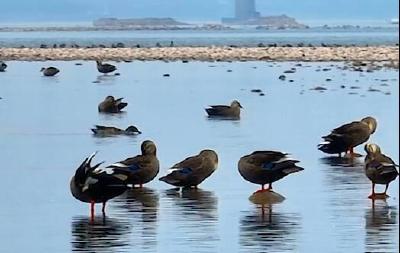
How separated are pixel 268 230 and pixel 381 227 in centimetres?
101

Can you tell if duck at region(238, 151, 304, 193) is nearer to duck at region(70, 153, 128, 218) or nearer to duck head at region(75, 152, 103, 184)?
duck at region(70, 153, 128, 218)

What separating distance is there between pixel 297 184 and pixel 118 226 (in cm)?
323

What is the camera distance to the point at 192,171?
12906mm

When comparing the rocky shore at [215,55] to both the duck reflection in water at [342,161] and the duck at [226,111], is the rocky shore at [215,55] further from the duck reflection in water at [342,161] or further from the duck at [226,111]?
the duck reflection in water at [342,161]

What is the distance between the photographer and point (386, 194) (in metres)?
12.4

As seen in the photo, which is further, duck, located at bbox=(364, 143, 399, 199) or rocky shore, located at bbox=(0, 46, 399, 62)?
rocky shore, located at bbox=(0, 46, 399, 62)

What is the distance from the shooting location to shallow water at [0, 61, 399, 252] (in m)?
10.3

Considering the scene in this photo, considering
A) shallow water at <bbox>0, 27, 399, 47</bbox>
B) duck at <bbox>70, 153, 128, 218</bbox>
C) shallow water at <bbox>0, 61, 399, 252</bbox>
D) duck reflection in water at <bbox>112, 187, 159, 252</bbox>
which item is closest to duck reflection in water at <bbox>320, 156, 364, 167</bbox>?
shallow water at <bbox>0, 61, 399, 252</bbox>

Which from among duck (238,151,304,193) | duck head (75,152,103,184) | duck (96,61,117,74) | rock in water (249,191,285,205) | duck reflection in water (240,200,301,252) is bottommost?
duck (96,61,117,74)

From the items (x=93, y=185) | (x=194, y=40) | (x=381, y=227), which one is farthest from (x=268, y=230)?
(x=194, y=40)

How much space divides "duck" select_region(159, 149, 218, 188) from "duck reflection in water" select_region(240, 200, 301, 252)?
3.62 feet

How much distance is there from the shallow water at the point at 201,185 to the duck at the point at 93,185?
0.22 meters

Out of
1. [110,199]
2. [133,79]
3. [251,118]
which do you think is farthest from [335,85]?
[110,199]

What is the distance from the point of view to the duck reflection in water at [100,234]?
9906 millimetres
